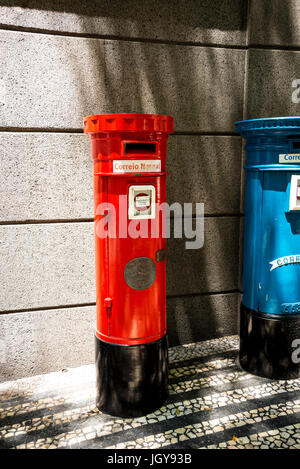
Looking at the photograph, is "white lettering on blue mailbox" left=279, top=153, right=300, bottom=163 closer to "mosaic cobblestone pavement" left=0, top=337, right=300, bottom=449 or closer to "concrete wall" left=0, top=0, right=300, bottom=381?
"concrete wall" left=0, top=0, right=300, bottom=381

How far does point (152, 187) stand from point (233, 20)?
6.37 feet

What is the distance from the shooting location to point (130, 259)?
8.17 feet

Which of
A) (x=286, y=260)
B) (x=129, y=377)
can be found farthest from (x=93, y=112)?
(x=129, y=377)

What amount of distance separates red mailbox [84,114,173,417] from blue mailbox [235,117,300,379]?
78cm

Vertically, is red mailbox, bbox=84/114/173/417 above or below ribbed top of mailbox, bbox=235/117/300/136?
below

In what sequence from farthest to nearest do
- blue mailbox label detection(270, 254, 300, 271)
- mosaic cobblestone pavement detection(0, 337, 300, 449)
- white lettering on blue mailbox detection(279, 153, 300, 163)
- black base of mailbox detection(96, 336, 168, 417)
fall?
blue mailbox label detection(270, 254, 300, 271), white lettering on blue mailbox detection(279, 153, 300, 163), black base of mailbox detection(96, 336, 168, 417), mosaic cobblestone pavement detection(0, 337, 300, 449)

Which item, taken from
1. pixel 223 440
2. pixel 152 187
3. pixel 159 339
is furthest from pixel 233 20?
pixel 223 440

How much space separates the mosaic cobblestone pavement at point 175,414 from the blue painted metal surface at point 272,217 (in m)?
0.63

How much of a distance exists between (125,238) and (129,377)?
3.04 feet

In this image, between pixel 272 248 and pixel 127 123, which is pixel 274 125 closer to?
pixel 272 248

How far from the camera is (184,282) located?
3.60 metres

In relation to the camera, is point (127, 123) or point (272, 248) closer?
point (127, 123)

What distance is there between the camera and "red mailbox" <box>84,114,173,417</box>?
2.37m

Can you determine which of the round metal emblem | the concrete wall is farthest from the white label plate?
the concrete wall
